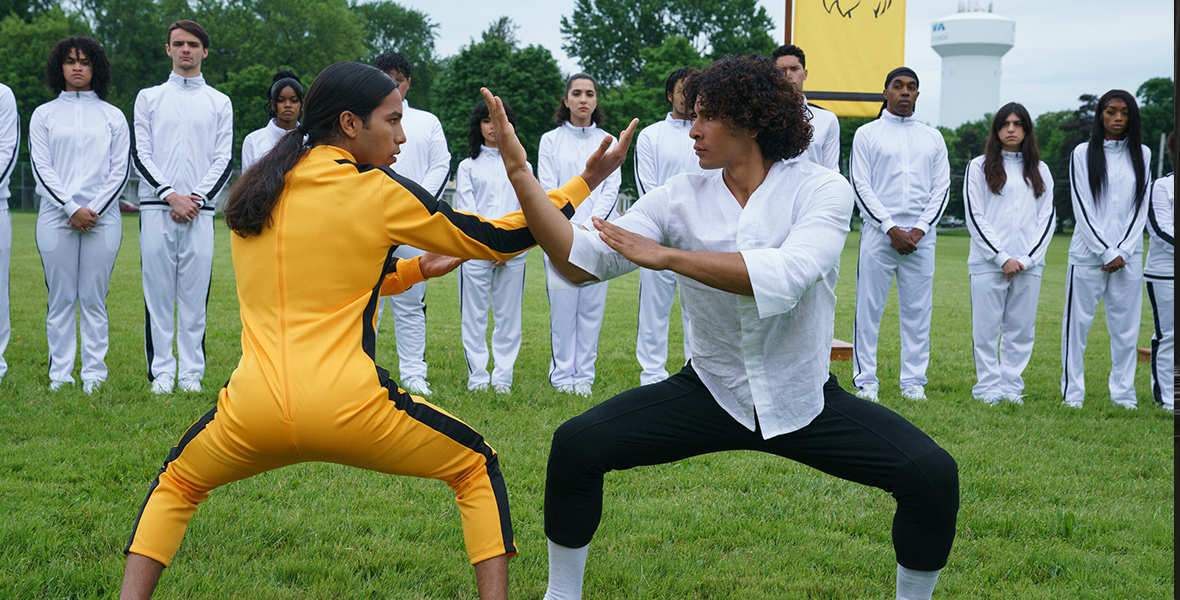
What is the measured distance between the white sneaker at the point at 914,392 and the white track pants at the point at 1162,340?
2069mm

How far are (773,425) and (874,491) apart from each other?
7.59 feet

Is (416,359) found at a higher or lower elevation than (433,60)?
lower

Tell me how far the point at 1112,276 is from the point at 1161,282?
40 centimetres

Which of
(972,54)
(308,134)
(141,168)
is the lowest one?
(141,168)

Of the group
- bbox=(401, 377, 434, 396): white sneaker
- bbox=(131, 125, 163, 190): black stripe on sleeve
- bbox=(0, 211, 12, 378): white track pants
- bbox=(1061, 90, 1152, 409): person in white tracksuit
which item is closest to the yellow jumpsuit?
bbox=(401, 377, 434, 396): white sneaker

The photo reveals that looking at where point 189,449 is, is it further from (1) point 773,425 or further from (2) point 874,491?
(2) point 874,491

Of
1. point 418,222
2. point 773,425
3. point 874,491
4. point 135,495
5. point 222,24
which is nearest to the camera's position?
point 418,222

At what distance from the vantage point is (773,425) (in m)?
3.23

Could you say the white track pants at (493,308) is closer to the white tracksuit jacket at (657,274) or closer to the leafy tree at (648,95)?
the white tracksuit jacket at (657,274)

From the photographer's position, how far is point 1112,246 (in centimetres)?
799

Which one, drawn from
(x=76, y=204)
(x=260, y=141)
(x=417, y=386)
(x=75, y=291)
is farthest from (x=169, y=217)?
(x=417, y=386)

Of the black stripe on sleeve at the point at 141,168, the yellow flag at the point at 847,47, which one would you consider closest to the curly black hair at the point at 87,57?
the black stripe on sleeve at the point at 141,168

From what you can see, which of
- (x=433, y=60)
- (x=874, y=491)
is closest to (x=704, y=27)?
(x=433, y=60)

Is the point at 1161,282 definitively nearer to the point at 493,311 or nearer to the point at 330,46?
the point at 493,311
